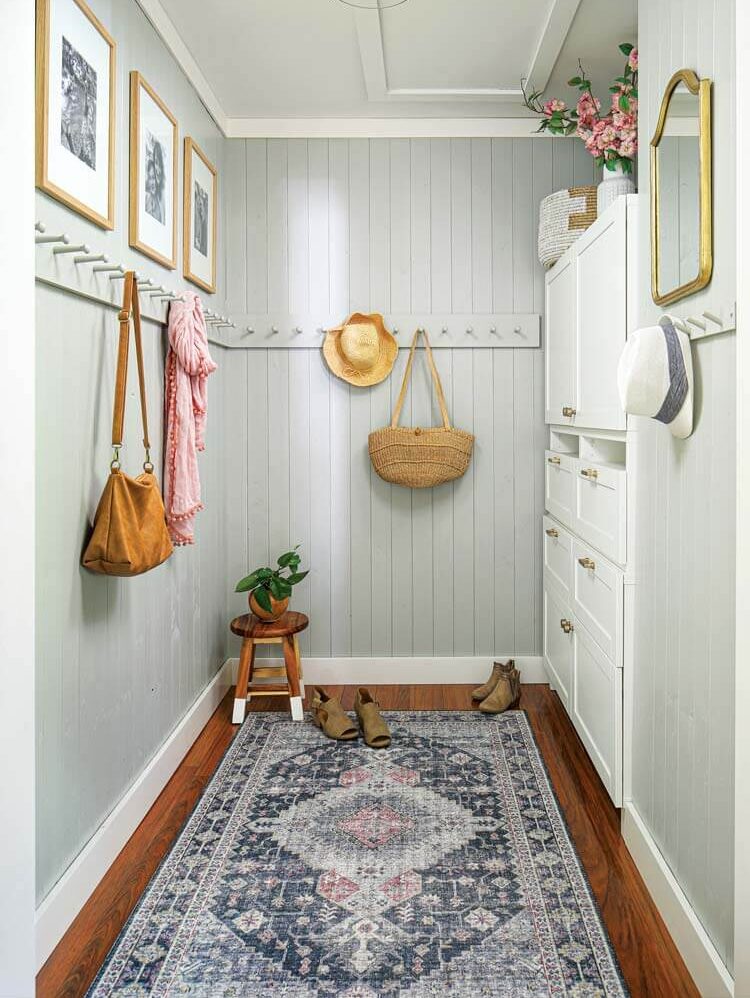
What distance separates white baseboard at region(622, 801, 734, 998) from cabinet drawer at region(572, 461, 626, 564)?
2.36 feet

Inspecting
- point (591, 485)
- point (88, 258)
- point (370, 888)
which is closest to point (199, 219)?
point (88, 258)

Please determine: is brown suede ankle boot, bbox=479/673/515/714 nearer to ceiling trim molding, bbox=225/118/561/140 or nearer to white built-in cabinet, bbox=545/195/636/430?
white built-in cabinet, bbox=545/195/636/430

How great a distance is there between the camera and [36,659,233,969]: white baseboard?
175 cm

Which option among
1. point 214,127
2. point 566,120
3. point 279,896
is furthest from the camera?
point 214,127

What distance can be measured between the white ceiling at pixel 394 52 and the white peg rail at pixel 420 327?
33.6 inches

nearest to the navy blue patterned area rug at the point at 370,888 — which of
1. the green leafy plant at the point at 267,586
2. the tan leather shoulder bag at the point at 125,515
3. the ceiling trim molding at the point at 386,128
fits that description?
the green leafy plant at the point at 267,586

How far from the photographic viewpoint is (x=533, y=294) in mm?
3527

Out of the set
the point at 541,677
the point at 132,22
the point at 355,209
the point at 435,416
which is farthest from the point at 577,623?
the point at 132,22

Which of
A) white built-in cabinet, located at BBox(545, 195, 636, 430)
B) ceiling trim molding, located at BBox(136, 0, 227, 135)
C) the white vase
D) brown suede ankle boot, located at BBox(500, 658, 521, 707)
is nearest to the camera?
white built-in cabinet, located at BBox(545, 195, 636, 430)

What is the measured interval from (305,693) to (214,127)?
243cm

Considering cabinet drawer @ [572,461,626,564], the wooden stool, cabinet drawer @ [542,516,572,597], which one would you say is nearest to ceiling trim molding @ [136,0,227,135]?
cabinet drawer @ [572,461,626,564]

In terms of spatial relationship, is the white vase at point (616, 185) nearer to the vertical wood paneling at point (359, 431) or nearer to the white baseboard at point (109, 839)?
the vertical wood paneling at point (359, 431)

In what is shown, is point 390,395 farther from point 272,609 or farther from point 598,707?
point 598,707

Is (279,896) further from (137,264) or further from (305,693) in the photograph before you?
(137,264)
